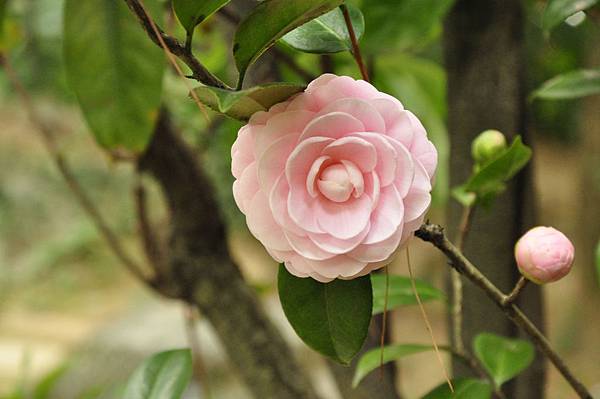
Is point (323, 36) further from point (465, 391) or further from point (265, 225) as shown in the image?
point (465, 391)

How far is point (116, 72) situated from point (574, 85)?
391 millimetres

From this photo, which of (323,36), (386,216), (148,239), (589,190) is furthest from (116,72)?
(589,190)

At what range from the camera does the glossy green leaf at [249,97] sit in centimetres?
29

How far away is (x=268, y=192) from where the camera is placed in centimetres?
31

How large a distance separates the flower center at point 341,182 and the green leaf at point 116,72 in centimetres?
37

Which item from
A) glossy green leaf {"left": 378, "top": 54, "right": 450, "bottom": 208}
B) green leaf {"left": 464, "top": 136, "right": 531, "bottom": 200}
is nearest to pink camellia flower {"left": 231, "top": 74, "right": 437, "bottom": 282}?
green leaf {"left": 464, "top": 136, "right": 531, "bottom": 200}

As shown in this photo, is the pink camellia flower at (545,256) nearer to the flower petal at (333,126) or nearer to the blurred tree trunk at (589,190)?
the flower petal at (333,126)

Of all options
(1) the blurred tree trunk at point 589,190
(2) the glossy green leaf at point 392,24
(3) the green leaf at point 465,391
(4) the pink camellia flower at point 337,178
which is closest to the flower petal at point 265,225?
(4) the pink camellia flower at point 337,178

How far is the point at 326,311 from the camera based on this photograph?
0.35 metres

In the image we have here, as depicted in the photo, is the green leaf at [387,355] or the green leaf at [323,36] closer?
the green leaf at [323,36]

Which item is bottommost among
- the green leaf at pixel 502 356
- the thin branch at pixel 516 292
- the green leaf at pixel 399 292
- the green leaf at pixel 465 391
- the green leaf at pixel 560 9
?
the green leaf at pixel 502 356

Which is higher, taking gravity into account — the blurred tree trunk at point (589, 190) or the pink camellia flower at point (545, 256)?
the pink camellia flower at point (545, 256)

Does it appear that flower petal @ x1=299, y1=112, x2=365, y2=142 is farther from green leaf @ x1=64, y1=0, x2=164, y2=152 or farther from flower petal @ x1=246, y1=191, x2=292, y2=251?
green leaf @ x1=64, y1=0, x2=164, y2=152

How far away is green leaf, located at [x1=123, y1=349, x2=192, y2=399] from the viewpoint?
485 millimetres
